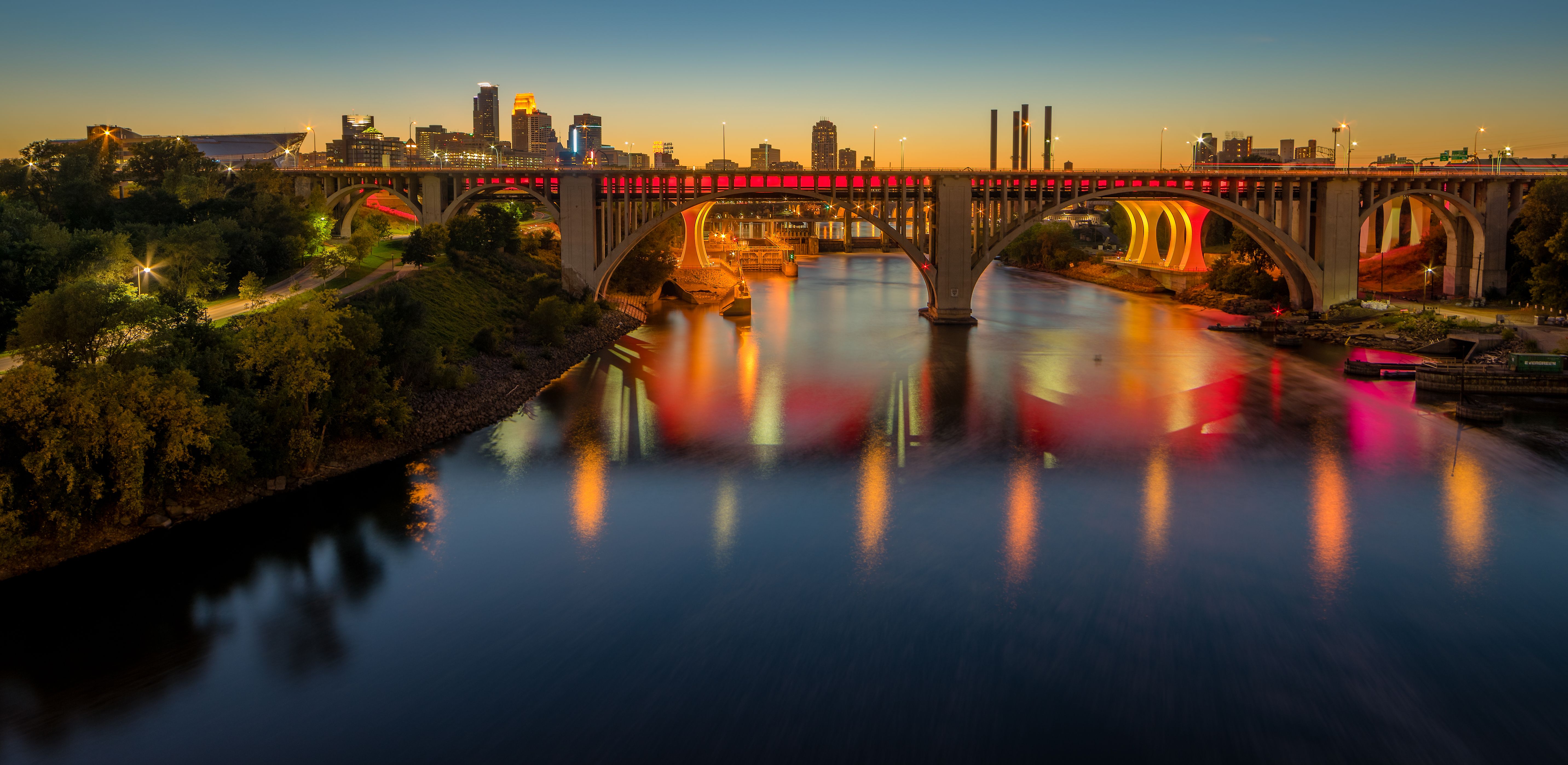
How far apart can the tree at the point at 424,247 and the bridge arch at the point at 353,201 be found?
7.19 m

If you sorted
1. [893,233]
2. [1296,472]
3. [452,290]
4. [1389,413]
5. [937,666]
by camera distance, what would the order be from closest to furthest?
1. [937,666]
2. [1296,472]
3. [1389,413]
4. [452,290]
5. [893,233]

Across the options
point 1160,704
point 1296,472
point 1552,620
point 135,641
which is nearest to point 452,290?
point 135,641

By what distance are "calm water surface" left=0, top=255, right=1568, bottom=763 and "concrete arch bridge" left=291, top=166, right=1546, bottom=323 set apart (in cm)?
2127

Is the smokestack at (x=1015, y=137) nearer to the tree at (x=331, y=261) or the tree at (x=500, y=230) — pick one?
the tree at (x=500, y=230)

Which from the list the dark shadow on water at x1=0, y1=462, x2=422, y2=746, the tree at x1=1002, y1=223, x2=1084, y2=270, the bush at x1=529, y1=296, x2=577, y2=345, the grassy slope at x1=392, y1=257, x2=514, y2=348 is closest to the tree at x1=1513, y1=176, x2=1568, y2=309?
the bush at x1=529, y1=296, x2=577, y2=345

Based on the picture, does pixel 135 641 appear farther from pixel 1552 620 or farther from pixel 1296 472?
pixel 1296 472

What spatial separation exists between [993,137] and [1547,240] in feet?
207

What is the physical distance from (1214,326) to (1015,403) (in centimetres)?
2318

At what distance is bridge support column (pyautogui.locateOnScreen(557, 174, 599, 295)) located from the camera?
5031cm

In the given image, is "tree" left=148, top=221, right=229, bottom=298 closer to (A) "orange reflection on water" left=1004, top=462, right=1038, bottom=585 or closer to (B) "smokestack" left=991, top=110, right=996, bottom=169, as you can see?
(A) "orange reflection on water" left=1004, top=462, right=1038, bottom=585

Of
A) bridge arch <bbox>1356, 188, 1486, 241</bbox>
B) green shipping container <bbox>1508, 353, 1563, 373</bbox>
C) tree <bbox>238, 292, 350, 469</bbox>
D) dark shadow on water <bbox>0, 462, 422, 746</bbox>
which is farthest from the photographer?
bridge arch <bbox>1356, 188, 1486, 241</bbox>

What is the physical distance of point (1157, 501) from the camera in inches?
893

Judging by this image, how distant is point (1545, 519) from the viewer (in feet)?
69.2

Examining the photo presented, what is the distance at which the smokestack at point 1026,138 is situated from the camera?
9512 centimetres
